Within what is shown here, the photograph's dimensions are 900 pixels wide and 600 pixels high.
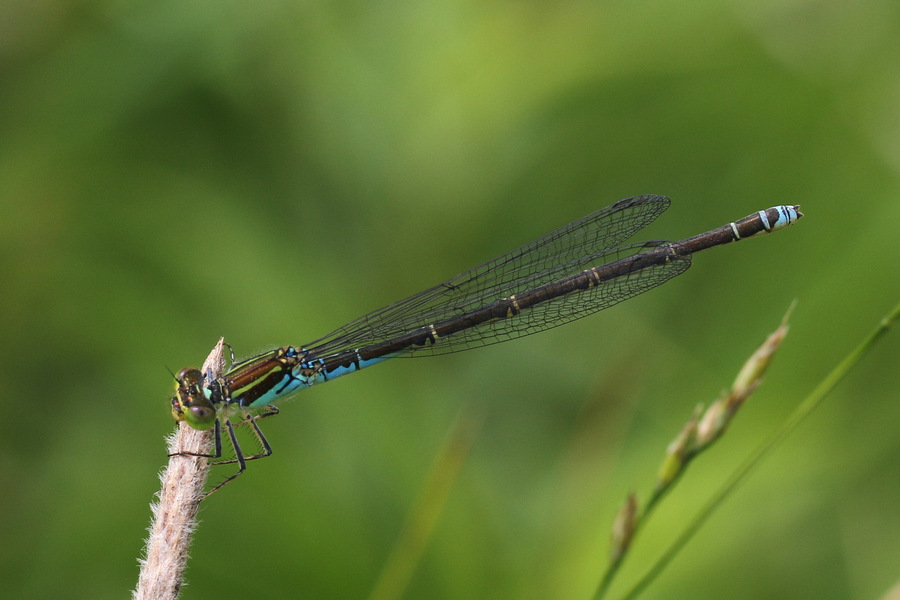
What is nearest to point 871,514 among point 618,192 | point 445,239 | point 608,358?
point 608,358

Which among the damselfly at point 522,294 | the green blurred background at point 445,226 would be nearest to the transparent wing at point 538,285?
the damselfly at point 522,294

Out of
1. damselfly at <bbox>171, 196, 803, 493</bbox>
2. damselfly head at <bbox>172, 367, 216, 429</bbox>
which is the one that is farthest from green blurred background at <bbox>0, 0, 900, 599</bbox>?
damselfly head at <bbox>172, 367, 216, 429</bbox>

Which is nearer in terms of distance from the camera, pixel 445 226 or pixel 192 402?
pixel 192 402

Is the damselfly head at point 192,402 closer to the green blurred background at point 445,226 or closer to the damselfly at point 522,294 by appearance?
the damselfly at point 522,294

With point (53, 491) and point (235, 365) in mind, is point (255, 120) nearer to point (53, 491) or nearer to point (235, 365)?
point (235, 365)

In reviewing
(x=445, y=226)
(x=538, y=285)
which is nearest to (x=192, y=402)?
(x=445, y=226)

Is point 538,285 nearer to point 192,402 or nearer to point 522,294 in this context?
point 522,294
